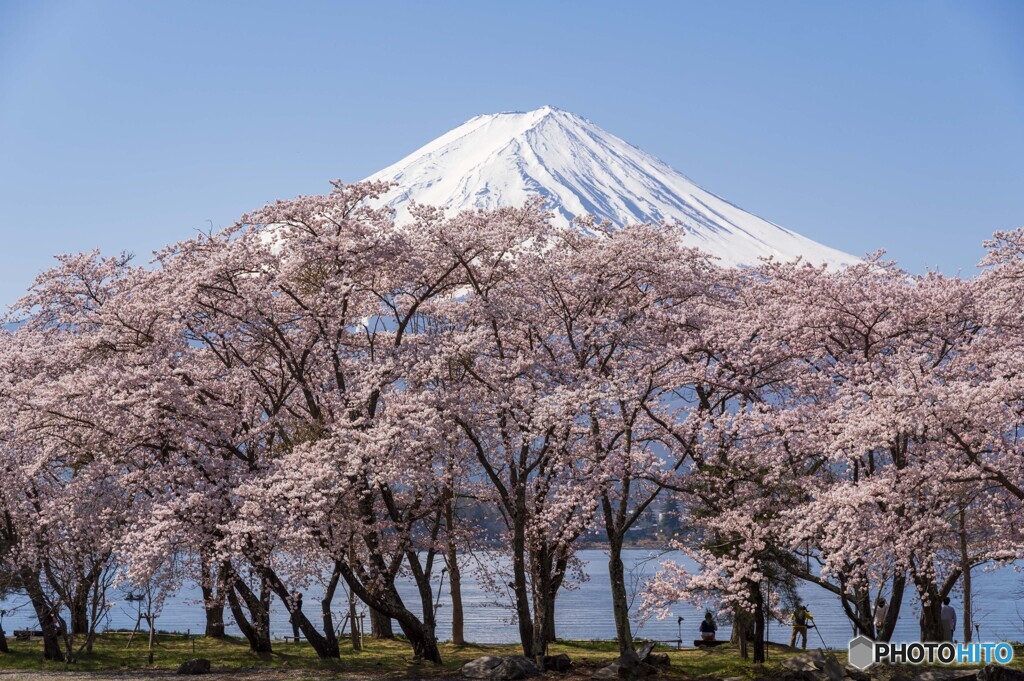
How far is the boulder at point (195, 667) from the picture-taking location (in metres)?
20.7

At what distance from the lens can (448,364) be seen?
2128cm

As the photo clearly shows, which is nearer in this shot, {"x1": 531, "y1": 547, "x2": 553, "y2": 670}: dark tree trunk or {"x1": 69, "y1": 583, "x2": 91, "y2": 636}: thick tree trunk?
{"x1": 531, "y1": 547, "x2": 553, "y2": 670}: dark tree trunk

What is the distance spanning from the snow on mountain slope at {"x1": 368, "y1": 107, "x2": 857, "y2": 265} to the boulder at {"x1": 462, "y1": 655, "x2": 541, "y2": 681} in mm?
122944

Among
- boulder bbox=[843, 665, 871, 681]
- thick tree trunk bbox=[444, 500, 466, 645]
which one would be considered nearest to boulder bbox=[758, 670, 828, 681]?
boulder bbox=[843, 665, 871, 681]

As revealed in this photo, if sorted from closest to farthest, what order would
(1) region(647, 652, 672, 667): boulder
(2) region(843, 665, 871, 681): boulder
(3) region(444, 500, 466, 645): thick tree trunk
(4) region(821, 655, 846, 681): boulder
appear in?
(4) region(821, 655, 846, 681): boulder
(2) region(843, 665, 871, 681): boulder
(1) region(647, 652, 672, 667): boulder
(3) region(444, 500, 466, 645): thick tree trunk

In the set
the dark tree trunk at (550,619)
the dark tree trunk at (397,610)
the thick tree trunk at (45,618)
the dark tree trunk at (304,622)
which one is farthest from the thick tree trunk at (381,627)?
the thick tree trunk at (45,618)

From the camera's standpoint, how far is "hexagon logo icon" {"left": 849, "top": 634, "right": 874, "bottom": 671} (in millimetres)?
18750

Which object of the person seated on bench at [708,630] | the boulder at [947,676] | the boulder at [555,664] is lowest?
the person seated on bench at [708,630]

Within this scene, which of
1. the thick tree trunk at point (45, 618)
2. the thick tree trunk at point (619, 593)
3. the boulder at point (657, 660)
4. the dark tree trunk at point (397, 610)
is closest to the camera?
the boulder at point (657, 660)

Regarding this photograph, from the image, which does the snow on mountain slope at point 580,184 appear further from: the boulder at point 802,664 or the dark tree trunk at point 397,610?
the boulder at point 802,664

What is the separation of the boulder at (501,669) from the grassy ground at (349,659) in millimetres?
624

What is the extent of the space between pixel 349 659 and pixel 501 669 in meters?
5.47

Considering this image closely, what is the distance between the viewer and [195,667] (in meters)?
20.7

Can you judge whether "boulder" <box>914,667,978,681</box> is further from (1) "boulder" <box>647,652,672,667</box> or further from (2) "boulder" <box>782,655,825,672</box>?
(1) "boulder" <box>647,652,672,667</box>
